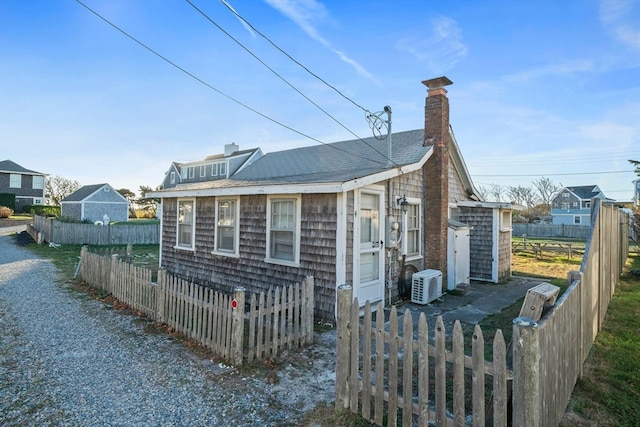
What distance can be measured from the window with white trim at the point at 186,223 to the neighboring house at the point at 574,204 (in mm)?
50058

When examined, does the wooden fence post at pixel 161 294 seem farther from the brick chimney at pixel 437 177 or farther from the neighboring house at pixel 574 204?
the neighboring house at pixel 574 204

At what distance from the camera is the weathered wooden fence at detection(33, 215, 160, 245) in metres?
20.0

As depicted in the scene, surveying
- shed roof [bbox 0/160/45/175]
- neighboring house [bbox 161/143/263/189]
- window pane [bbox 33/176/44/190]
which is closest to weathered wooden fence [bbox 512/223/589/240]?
neighboring house [bbox 161/143/263/189]

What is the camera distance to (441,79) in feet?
30.8

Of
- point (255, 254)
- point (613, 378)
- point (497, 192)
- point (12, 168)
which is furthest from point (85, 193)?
point (497, 192)

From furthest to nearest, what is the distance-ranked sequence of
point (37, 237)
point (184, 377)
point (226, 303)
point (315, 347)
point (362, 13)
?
point (37, 237) → point (362, 13) → point (315, 347) → point (226, 303) → point (184, 377)

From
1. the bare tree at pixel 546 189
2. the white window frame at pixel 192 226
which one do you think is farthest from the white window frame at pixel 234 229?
the bare tree at pixel 546 189

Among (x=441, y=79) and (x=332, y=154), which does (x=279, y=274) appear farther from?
(x=441, y=79)

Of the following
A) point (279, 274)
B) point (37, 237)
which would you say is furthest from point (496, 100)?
point (37, 237)

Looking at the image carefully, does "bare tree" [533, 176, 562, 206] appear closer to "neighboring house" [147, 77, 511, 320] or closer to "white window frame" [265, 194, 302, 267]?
"neighboring house" [147, 77, 511, 320]

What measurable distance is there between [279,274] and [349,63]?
663 cm

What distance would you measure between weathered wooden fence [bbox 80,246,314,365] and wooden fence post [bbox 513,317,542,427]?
3.29 metres

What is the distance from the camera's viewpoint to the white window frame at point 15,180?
41.3 m

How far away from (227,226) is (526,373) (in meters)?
7.97
